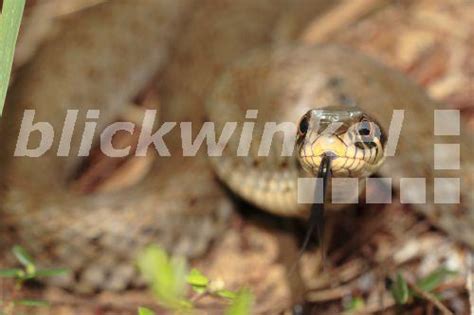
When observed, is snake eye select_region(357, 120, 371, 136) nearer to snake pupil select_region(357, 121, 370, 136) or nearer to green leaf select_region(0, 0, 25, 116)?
snake pupil select_region(357, 121, 370, 136)

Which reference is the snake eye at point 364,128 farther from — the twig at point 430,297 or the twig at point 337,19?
the twig at point 337,19

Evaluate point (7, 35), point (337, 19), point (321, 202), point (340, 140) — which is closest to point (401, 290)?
point (321, 202)

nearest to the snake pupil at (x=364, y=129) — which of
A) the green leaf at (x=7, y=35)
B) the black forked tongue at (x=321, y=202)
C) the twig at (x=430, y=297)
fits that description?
the black forked tongue at (x=321, y=202)

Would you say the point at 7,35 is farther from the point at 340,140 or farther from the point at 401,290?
the point at 401,290

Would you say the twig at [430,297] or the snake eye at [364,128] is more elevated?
the snake eye at [364,128]

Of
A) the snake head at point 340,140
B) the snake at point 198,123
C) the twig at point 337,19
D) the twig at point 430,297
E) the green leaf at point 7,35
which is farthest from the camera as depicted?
the twig at point 337,19

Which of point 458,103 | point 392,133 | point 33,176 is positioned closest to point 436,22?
point 458,103

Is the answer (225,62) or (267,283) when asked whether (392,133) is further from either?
(225,62)

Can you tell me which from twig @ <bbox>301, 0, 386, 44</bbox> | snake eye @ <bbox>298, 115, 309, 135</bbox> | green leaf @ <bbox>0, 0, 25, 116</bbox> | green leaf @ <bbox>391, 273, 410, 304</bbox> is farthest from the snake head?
twig @ <bbox>301, 0, 386, 44</bbox>
